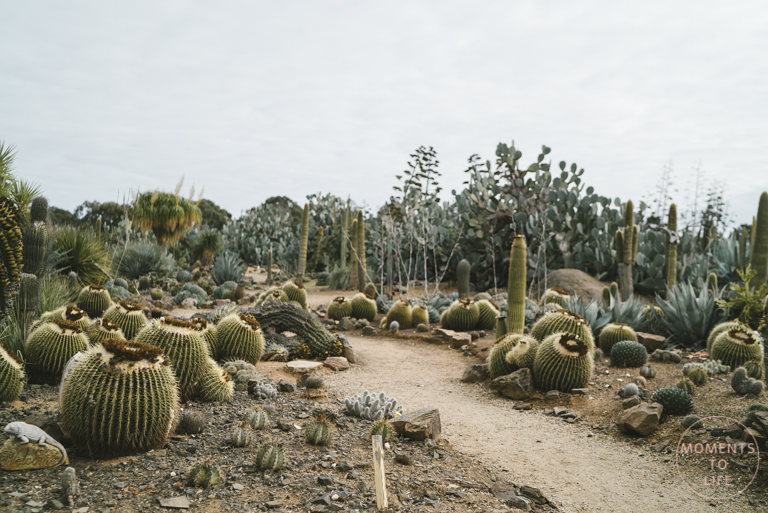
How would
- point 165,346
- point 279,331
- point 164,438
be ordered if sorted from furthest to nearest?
point 279,331 → point 165,346 → point 164,438

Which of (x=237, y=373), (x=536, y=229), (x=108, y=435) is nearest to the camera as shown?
(x=108, y=435)

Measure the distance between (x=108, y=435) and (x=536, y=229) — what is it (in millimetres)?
11623

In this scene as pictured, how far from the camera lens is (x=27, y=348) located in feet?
16.2

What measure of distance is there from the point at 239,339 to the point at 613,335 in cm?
502

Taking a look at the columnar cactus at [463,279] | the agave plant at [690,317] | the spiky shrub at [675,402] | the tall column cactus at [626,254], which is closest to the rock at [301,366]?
the spiky shrub at [675,402]

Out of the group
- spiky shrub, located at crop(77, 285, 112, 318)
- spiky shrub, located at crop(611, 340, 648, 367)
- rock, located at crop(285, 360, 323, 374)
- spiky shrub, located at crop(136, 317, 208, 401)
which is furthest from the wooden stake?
spiky shrub, located at crop(77, 285, 112, 318)

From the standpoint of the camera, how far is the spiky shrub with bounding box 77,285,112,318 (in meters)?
7.76

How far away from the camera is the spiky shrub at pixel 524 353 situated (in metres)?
6.20

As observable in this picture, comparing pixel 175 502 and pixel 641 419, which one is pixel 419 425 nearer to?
pixel 175 502

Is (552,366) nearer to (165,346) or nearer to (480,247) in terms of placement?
(165,346)

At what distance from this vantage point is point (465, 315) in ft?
31.9

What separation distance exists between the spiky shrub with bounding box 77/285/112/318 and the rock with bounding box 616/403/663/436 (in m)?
6.83

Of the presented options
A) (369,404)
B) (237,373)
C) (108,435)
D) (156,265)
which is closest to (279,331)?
(237,373)

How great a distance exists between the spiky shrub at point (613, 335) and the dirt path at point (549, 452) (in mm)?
2253
